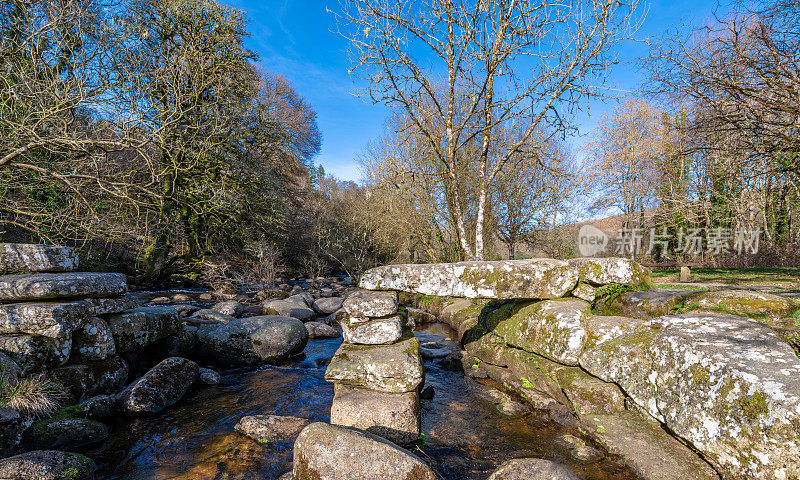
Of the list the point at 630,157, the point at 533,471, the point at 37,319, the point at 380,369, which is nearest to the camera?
the point at 533,471

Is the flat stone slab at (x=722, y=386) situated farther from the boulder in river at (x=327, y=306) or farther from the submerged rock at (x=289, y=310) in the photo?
the boulder in river at (x=327, y=306)

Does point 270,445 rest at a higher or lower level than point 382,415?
lower

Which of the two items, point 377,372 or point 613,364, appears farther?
point 377,372

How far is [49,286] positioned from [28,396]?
4.93ft

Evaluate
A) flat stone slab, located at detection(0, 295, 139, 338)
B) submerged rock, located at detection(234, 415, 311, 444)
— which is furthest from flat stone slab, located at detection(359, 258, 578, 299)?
flat stone slab, located at detection(0, 295, 139, 338)

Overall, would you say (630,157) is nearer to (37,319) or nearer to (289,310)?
(289,310)

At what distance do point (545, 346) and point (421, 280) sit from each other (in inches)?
78.4

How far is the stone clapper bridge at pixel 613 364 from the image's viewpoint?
2.53 meters

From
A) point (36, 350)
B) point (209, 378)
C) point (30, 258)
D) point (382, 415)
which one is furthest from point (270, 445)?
point (30, 258)

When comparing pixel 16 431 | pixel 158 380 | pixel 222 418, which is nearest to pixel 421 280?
pixel 222 418

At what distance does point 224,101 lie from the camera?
40.3ft

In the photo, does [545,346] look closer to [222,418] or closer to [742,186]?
[222,418]

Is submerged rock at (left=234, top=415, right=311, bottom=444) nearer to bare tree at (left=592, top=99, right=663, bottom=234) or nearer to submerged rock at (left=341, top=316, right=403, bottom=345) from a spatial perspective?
submerged rock at (left=341, top=316, right=403, bottom=345)

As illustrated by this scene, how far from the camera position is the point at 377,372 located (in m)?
4.09
